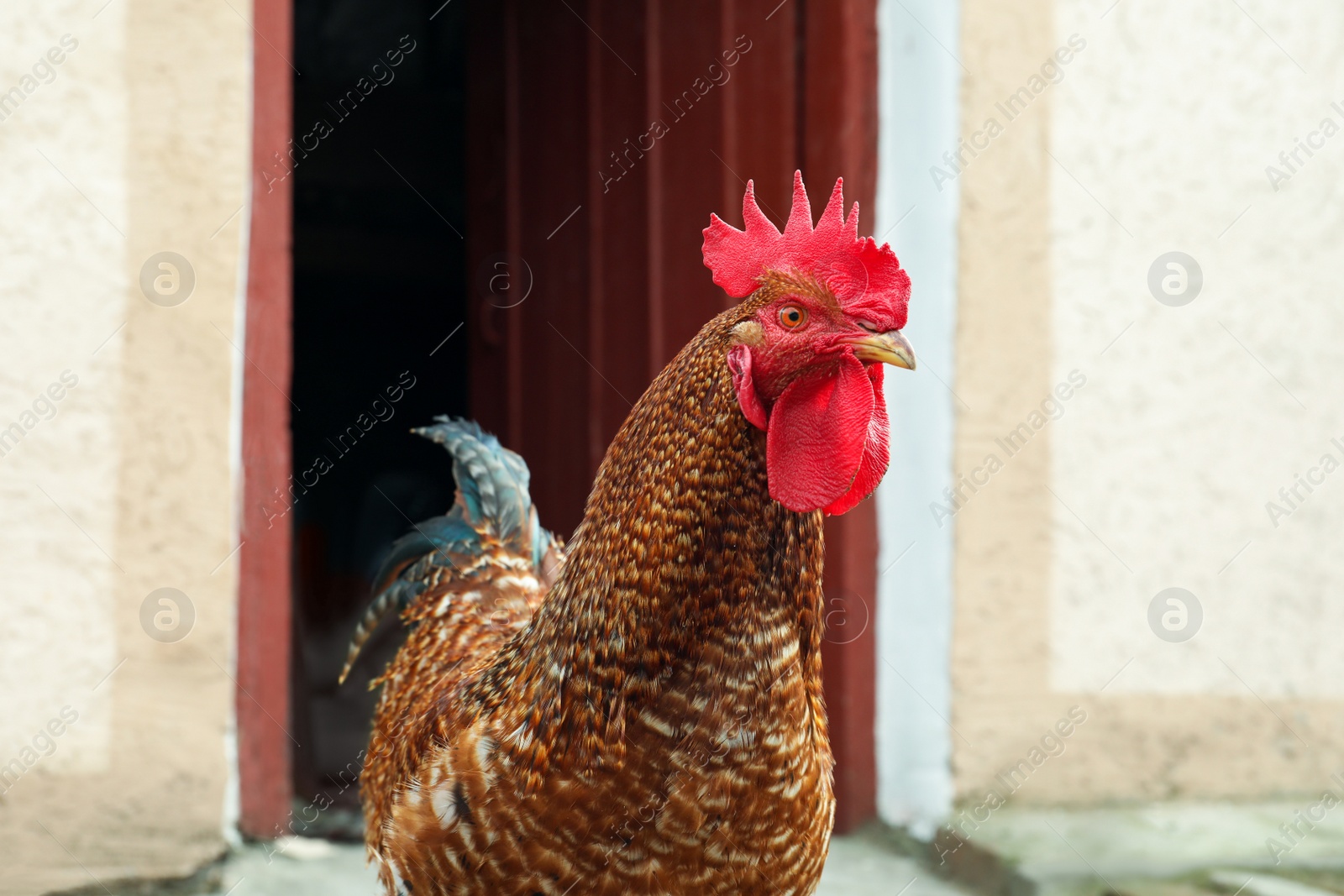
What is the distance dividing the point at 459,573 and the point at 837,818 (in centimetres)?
193

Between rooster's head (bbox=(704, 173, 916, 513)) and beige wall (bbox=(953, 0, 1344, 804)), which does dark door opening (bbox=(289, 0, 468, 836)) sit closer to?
beige wall (bbox=(953, 0, 1344, 804))

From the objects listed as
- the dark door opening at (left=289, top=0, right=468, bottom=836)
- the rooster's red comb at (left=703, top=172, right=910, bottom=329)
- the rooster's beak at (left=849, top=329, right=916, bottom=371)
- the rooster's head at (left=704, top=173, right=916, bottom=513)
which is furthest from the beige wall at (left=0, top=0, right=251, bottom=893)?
the dark door opening at (left=289, top=0, right=468, bottom=836)

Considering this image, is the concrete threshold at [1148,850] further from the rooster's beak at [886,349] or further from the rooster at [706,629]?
the rooster's beak at [886,349]

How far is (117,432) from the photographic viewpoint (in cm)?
318

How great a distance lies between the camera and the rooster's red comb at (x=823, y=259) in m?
1.64

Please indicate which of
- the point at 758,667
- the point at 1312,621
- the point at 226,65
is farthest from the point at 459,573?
the point at 1312,621

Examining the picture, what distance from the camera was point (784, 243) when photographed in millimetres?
1771

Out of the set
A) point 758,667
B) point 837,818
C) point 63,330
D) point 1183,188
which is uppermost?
point 1183,188

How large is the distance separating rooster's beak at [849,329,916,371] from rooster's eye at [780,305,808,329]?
0.30 feet

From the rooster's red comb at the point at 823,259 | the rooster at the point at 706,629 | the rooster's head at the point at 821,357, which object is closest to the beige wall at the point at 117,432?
the rooster at the point at 706,629

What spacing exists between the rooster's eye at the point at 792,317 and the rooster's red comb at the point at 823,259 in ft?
0.19

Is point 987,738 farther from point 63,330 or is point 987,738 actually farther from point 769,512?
point 63,330

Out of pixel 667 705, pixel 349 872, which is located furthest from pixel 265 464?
pixel 667 705

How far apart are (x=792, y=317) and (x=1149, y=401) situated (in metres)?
2.77
